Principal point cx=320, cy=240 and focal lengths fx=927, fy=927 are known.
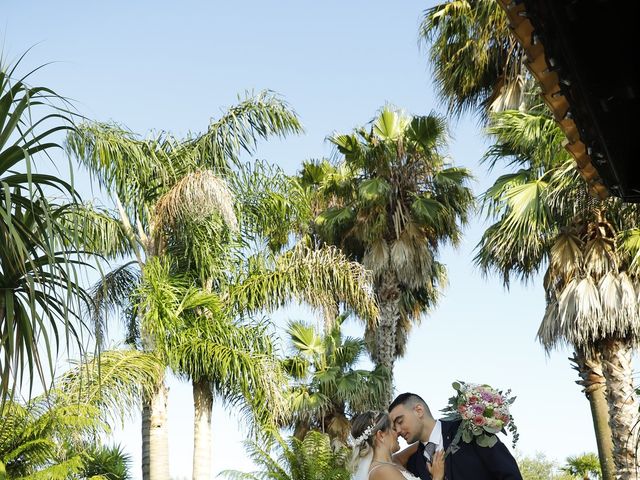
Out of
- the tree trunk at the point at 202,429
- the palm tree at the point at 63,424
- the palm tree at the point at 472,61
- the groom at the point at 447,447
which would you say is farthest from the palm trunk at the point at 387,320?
the groom at the point at 447,447

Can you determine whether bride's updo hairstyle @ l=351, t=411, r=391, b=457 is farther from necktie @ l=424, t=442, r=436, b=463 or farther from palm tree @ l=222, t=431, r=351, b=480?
palm tree @ l=222, t=431, r=351, b=480

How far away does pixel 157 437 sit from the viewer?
49.4 ft

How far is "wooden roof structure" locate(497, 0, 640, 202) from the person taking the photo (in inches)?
163

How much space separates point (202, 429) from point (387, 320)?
8.15m

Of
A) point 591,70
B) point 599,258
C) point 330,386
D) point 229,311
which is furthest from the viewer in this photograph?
point 330,386

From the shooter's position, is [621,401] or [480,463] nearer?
[480,463]

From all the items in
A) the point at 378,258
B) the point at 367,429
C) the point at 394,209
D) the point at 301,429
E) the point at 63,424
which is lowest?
the point at 367,429

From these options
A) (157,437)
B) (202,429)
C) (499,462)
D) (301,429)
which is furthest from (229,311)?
(499,462)

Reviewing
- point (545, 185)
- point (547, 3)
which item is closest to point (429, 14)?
point (545, 185)

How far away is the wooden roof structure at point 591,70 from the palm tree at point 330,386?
15.5 metres

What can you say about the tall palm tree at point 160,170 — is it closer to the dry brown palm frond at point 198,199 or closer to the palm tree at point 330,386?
the dry brown palm frond at point 198,199

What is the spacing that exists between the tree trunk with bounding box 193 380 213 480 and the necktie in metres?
10.3

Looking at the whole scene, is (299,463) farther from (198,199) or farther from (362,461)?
(362,461)

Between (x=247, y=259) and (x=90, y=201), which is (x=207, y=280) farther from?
(x=90, y=201)
